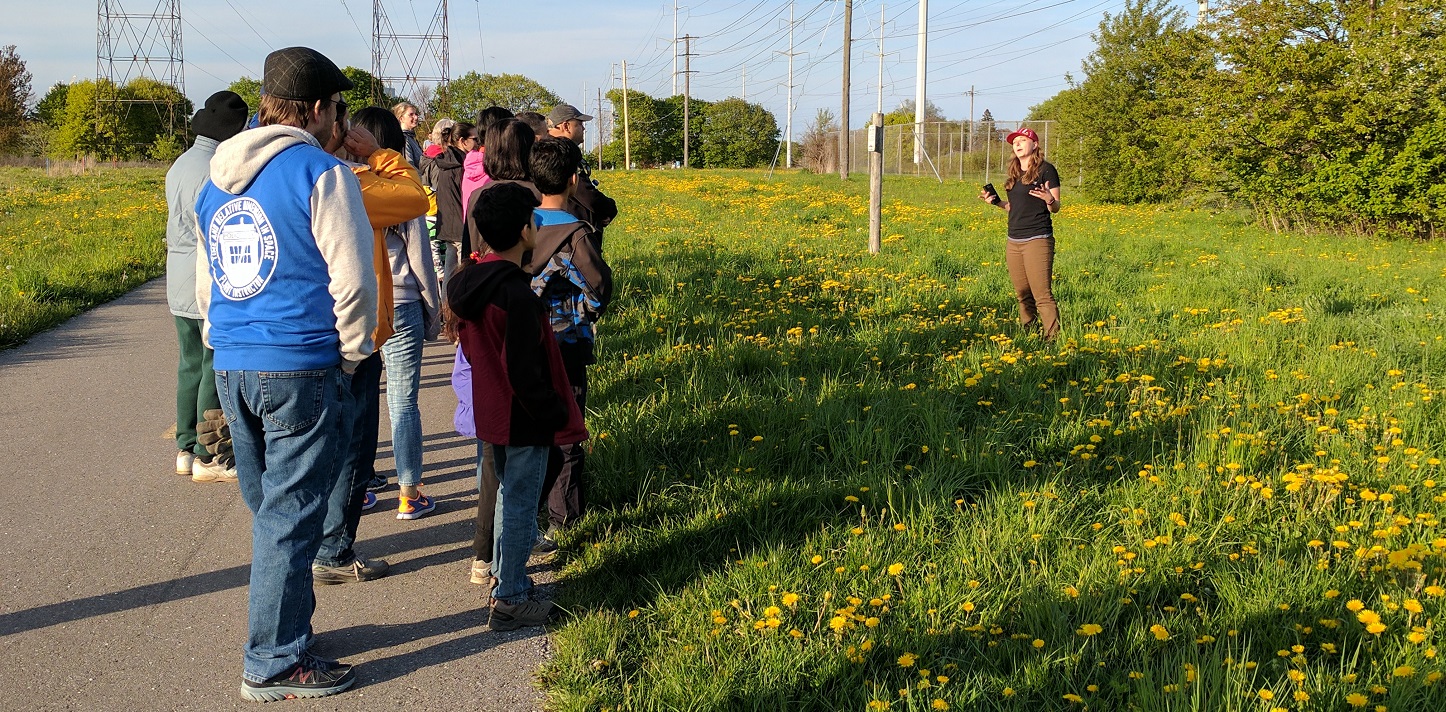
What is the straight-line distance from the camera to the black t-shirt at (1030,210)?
7730mm

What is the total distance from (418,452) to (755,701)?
7.98ft

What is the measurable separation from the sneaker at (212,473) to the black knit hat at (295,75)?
2789 mm

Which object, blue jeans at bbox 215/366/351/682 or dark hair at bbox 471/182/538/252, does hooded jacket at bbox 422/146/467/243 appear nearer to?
dark hair at bbox 471/182/538/252

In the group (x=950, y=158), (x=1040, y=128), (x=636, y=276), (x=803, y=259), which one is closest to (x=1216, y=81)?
(x=803, y=259)

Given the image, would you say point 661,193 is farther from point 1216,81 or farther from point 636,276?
point 636,276

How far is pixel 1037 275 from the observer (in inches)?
307

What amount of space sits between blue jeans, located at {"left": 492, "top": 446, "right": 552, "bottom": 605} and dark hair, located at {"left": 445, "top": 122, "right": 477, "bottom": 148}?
4109mm

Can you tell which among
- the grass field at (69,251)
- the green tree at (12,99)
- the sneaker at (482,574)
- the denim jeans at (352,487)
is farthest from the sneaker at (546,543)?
the green tree at (12,99)

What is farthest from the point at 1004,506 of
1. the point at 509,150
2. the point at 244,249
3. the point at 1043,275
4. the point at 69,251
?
the point at 69,251

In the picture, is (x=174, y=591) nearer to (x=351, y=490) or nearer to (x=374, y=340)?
(x=351, y=490)

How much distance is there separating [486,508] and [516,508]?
356 millimetres

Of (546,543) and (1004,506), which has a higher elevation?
(1004,506)

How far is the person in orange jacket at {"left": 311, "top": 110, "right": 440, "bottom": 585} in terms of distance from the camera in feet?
10.9

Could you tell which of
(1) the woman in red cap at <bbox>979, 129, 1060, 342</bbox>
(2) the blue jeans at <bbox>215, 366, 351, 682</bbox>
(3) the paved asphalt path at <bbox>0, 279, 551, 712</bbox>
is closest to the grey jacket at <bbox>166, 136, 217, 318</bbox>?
(3) the paved asphalt path at <bbox>0, 279, 551, 712</bbox>
